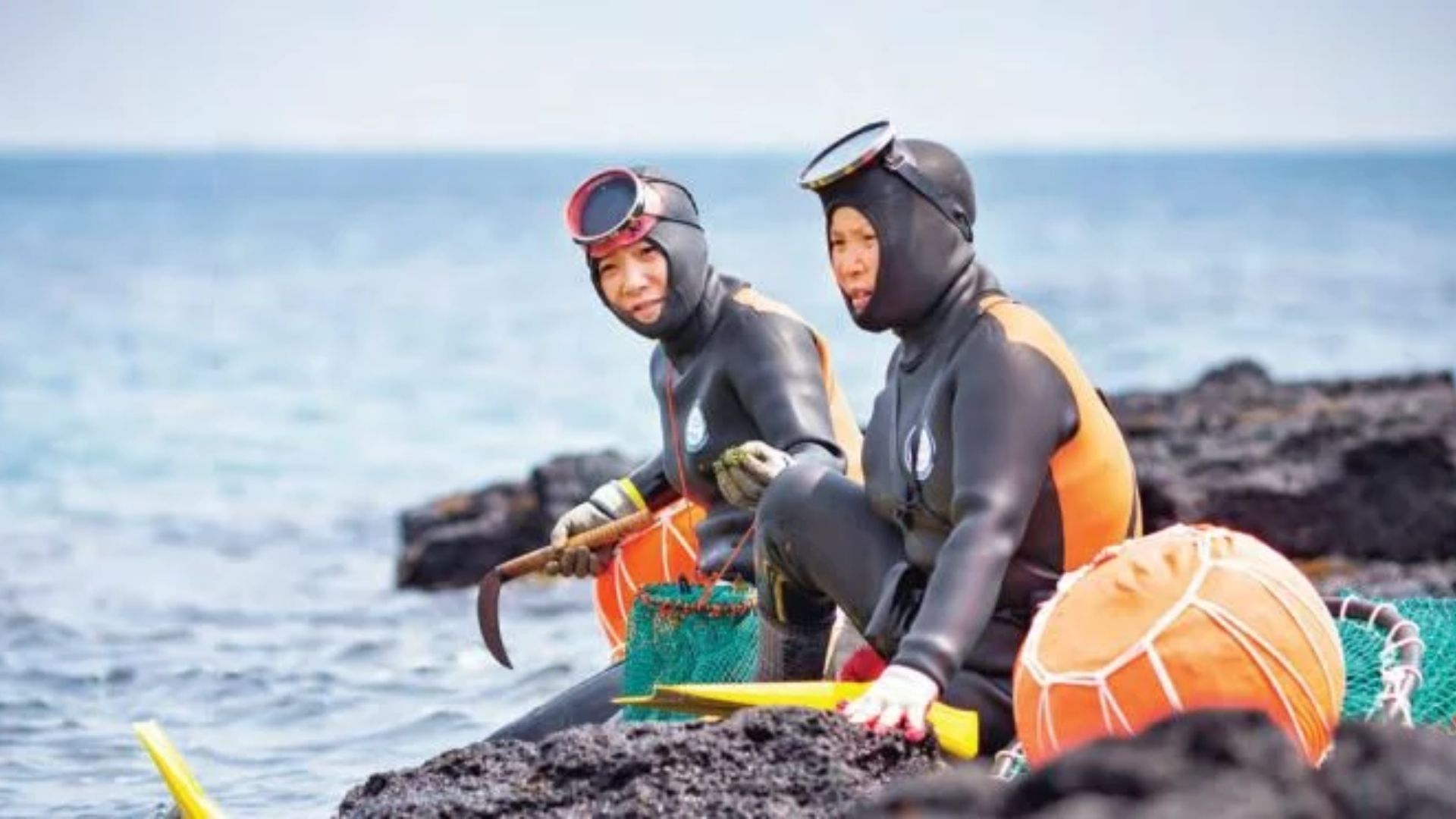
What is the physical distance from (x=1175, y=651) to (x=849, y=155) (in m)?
1.34

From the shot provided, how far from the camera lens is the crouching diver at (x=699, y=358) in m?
7.32

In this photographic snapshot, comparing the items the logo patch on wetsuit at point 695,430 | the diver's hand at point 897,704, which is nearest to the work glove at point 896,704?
the diver's hand at point 897,704

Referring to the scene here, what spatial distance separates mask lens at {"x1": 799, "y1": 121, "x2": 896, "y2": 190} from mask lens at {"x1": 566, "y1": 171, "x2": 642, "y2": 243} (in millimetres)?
1081

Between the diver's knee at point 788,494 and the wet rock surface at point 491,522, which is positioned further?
the wet rock surface at point 491,522

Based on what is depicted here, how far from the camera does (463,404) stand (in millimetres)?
29688

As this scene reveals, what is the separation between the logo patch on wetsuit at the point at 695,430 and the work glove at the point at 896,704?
200cm

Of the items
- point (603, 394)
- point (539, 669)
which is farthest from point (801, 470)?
point (603, 394)

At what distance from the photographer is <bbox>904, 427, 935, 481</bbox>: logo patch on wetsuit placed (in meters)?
6.11

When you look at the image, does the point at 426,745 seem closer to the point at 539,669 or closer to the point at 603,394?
the point at 539,669

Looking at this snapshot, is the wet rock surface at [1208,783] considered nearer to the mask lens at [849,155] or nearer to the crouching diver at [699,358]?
the mask lens at [849,155]

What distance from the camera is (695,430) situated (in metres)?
7.54

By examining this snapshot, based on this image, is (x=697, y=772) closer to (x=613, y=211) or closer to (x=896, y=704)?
(x=896, y=704)

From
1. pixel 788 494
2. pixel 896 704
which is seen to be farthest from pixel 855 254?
pixel 896 704

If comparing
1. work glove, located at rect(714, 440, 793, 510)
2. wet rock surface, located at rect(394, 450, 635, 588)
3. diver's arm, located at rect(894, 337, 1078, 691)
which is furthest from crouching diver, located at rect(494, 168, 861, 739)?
wet rock surface, located at rect(394, 450, 635, 588)
